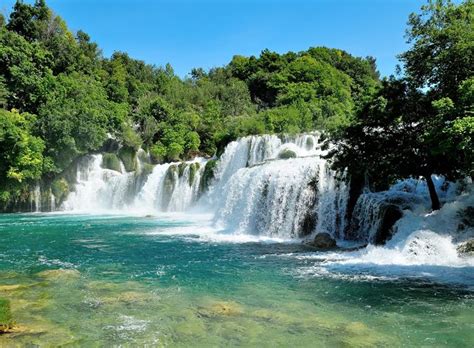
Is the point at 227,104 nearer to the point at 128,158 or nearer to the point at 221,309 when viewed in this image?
the point at 128,158

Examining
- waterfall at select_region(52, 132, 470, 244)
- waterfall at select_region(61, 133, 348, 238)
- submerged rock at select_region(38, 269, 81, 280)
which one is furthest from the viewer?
waterfall at select_region(61, 133, 348, 238)

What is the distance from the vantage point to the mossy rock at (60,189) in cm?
3856

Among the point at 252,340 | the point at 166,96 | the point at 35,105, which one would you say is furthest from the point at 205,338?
the point at 166,96

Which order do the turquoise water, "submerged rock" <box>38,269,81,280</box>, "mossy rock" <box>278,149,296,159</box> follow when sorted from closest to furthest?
the turquoise water → "submerged rock" <box>38,269,81,280</box> → "mossy rock" <box>278,149,296,159</box>

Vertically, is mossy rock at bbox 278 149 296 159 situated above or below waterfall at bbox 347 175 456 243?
above

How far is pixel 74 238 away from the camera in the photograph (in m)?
21.6

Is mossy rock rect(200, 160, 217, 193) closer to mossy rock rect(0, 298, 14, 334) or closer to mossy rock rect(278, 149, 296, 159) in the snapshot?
mossy rock rect(278, 149, 296, 159)

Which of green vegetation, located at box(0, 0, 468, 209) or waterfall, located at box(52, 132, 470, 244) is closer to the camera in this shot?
green vegetation, located at box(0, 0, 468, 209)

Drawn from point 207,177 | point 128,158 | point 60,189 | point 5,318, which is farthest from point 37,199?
point 5,318

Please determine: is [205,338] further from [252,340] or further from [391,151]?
[391,151]

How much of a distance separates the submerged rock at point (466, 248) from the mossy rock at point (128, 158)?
32.6m

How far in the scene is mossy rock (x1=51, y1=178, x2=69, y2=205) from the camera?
127 ft

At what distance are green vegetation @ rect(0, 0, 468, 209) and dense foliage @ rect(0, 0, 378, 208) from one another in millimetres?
127

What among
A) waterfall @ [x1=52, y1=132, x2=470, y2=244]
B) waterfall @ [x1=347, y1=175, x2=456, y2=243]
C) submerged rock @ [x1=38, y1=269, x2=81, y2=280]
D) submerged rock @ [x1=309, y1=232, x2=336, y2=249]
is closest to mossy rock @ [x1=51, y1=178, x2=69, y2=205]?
waterfall @ [x1=52, y1=132, x2=470, y2=244]
